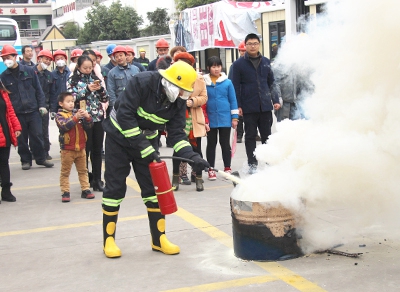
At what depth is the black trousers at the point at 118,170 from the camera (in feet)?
16.8

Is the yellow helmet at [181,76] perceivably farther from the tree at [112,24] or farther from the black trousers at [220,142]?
the tree at [112,24]

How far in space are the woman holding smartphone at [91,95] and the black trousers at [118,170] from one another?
2.52 m

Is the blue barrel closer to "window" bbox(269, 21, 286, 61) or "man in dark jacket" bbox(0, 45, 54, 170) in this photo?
"man in dark jacket" bbox(0, 45, 54, 170)

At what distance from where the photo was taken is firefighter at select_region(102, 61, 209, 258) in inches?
190

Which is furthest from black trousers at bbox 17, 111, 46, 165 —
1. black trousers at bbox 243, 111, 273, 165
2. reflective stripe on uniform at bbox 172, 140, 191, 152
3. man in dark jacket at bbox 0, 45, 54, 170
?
reflective stripe on uniform at bbox 172, 140, 191, 152

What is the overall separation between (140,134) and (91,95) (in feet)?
9.85

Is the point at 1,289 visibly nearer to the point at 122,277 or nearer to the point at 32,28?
the point at 122,277

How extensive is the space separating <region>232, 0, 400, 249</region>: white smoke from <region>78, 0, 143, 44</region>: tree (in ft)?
139

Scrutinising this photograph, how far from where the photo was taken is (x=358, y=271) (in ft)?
14.5

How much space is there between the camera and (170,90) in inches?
188

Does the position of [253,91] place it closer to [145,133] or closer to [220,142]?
[220,142]

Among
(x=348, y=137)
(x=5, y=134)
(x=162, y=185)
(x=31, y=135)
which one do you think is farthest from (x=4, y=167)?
(x=348, y=137)

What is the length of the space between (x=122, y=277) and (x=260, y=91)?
165 inches

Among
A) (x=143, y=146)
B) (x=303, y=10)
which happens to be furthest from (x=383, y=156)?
(x=303, y=10)
